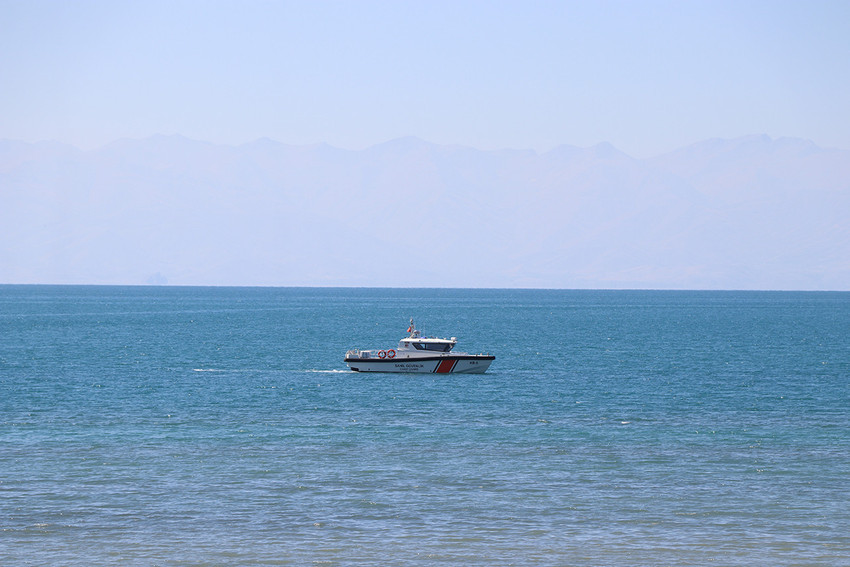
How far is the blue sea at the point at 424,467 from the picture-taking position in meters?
30.3

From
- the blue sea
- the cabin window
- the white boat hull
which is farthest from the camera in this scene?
the cabin window

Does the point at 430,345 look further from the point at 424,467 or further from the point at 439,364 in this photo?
the point at 424,467

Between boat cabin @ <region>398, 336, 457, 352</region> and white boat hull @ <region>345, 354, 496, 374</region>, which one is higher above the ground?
boat cabin @ <region>398, 336, 457, 352</region>

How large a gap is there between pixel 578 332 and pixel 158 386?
9739 cm

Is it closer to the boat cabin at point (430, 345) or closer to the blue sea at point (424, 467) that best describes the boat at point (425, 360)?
the boat cabin at point (430, 345)

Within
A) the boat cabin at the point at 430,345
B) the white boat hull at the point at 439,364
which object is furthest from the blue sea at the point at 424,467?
the boat cabin at the point at 430,345

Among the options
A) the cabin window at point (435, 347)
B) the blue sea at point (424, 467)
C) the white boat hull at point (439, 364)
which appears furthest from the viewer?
the cabin window at point (435, 347)

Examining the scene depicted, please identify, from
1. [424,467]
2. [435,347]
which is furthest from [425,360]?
[424,467]

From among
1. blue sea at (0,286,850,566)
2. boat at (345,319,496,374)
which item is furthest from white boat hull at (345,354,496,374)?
blue sea at (0,286,850,566)

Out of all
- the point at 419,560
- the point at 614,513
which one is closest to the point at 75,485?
the point at 419,560

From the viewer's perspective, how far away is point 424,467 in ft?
137

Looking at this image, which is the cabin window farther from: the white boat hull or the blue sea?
the blue sea

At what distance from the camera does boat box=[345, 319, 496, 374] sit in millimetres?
84312

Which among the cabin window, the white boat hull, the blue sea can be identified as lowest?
the blue sea
